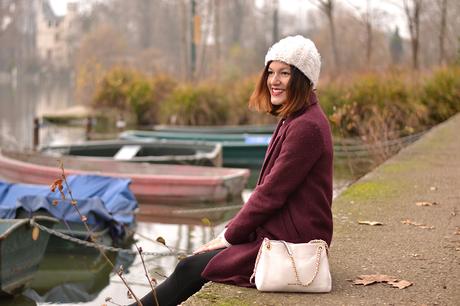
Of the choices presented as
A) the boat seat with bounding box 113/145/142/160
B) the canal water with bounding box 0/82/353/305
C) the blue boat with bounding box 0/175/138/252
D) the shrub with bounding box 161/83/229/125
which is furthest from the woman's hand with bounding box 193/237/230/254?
the shrub with bounding box 161/83/229/125

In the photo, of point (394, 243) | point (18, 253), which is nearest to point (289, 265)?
point (394, 243)

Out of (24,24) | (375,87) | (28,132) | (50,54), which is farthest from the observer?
(50,54)

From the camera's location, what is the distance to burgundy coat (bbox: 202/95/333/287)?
3.91 m

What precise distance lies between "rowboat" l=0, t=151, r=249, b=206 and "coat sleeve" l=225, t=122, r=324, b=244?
8706mm

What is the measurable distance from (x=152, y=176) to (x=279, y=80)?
9.20 metres

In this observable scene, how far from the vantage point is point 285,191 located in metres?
3.91

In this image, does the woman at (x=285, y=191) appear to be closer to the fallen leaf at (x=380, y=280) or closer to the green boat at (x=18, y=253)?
the fallen leaf at (x=380, y=280)

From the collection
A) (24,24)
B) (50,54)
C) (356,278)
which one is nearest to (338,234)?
(356,278)

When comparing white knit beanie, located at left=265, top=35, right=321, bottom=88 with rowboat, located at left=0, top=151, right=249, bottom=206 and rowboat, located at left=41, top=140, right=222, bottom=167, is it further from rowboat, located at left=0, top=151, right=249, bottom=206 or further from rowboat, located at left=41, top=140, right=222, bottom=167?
rowboat, located at left=41, top=140, right=222, bottom=167

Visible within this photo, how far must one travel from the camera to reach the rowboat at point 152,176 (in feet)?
42.2

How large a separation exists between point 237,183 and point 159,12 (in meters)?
70.9

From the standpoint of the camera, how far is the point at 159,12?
81.9 metres

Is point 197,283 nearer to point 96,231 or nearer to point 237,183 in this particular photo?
point 96,231

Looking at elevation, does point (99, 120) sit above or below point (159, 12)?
below
